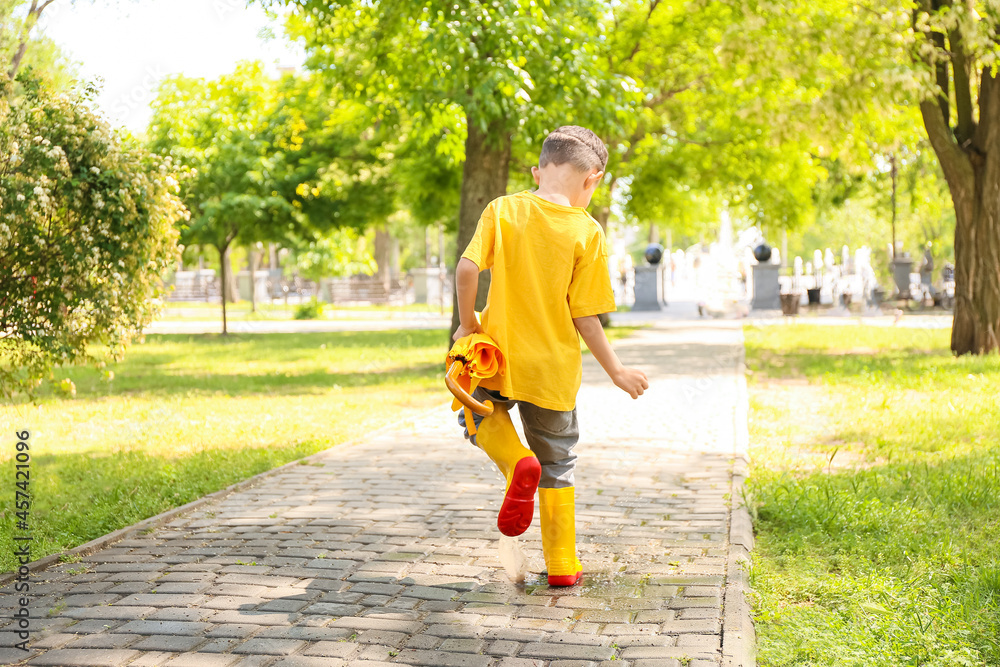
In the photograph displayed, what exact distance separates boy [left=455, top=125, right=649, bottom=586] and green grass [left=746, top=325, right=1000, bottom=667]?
3.32 ft

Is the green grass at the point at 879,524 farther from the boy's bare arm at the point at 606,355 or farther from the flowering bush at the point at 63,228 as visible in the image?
the flowering bush at the point at 63,228

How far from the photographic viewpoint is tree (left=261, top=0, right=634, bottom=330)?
40.2ft

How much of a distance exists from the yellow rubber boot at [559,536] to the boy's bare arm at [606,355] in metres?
0.52

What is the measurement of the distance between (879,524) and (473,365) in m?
2.56

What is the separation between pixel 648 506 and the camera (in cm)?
598

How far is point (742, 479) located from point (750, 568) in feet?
7.07

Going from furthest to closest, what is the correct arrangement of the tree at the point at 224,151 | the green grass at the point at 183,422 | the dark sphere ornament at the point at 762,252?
1. the dark sphere ornament at the point at 762,252
2. the tree at the point at 224,151
3. the green grass at the point at 183,422

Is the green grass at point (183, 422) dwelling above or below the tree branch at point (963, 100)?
Result: below

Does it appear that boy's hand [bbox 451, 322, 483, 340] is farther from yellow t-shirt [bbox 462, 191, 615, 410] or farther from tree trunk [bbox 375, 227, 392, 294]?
tree trunk [bbox 375, 227, 392, 294]

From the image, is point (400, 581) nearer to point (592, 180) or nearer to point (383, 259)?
point (592, 180)

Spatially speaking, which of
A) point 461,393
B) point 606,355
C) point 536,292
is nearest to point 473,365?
point 461,393

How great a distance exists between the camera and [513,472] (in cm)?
413

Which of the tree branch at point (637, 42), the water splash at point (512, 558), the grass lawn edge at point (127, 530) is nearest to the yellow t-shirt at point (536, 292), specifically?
the water splash at point (512, 558)

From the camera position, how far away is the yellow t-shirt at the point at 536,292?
168 inches
